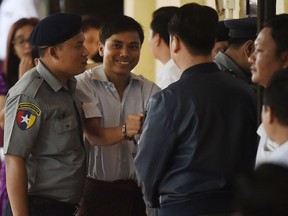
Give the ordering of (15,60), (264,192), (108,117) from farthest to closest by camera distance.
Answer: (15,60), (108,117), (264,192)

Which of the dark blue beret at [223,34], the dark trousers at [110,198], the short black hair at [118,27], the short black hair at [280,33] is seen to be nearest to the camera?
the short black hair at [280,33]

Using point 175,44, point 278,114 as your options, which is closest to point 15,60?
point 175,44

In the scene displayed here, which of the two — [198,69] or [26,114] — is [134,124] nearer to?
[26,114]

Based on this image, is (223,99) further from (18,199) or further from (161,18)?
(161,18)

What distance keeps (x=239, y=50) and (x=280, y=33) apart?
1.12 metres

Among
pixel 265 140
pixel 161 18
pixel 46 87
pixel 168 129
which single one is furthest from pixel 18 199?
pixel 161 18

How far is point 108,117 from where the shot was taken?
3869mm

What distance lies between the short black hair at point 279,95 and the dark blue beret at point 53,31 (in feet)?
4.39

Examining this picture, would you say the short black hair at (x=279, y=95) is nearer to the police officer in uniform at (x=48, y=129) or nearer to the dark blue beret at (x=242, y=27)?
the police officer in uniform at (x=48, y=129)

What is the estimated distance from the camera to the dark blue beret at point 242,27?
3882mm

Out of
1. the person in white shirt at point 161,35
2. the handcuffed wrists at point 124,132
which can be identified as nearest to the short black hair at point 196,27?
the handcuffed wrists at point 124,132

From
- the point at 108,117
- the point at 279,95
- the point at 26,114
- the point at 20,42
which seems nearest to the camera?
the point at 279,95

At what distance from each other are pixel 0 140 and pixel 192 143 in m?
2.25

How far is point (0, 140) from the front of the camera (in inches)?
199
